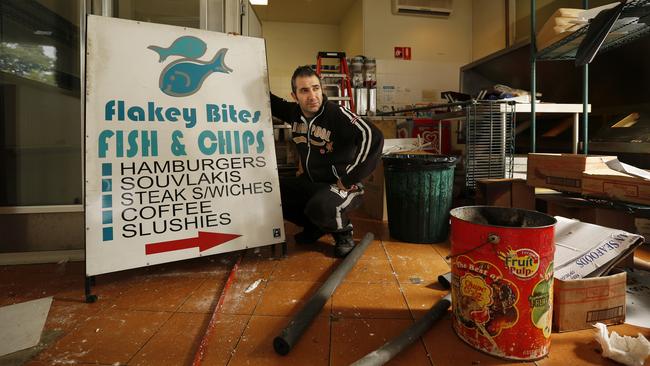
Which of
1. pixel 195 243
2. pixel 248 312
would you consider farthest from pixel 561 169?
pixel 195 243

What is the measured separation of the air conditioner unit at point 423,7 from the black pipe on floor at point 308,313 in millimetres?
4227

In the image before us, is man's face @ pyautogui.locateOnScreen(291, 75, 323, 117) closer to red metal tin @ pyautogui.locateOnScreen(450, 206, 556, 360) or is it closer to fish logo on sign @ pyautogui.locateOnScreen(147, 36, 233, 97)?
fish logo on sign @ pyautogui.locateOnScreen(147, 36, 233, 97)

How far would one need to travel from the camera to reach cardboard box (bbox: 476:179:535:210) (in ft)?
7.06

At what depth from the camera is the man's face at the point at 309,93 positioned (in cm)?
197

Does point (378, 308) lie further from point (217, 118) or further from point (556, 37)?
point (556, 37)

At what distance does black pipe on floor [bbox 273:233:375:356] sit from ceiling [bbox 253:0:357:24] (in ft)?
15.6

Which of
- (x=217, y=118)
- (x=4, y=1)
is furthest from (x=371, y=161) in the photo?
(x=4, y=1)

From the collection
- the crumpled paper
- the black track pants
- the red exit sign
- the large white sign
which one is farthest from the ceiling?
the crumpled paper

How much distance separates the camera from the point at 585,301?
112cm

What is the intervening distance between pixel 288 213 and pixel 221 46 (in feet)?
3.40

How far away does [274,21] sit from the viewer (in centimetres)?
607

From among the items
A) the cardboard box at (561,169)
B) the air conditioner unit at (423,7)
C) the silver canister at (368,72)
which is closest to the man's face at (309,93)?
the cardboard box at (561,169)

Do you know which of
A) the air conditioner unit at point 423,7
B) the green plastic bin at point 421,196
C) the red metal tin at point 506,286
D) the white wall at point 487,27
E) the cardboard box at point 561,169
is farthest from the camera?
the air conditioner unit at point 423,7

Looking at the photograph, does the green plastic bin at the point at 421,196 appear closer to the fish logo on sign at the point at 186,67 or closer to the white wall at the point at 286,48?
the fish logo on sign at the point at 186,67
